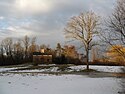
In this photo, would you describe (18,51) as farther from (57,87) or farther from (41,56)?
(57,87)

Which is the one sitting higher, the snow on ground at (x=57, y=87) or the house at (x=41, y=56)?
the house at (x=41, y=56)

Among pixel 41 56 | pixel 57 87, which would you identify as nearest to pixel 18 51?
pixel 41 56

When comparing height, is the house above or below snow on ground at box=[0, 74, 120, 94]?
above

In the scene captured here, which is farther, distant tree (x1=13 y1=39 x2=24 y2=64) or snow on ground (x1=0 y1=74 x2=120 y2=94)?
distant tree (x1=13 y1=39 x2=24 y2=64)

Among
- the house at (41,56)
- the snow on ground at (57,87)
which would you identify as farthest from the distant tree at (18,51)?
the snow on ground at (57,87)

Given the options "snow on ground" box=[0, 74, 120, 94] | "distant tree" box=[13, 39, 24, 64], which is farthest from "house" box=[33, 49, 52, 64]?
"snow on ground" box=[0, 74, 120, 94]

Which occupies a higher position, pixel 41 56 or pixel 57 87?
pixel 41 56

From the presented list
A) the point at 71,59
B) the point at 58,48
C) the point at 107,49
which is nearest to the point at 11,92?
the point at 107,49

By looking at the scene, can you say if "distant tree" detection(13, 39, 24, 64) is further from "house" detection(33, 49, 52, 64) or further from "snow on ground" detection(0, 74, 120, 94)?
"snow on ground" detection(0, 74, 120, 94)

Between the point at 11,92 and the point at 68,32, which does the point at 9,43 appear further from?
the point at 11,92

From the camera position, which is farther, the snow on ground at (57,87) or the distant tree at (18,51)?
the distant tree at (18,51)

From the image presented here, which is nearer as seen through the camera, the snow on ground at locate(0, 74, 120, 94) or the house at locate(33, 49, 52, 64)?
the snow on ground at locate(0, 74, 120, 94)

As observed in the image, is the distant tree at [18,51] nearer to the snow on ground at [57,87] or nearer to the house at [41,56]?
the house at [41,56]

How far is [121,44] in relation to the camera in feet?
46.2
